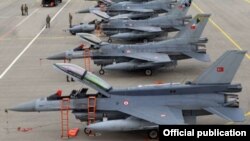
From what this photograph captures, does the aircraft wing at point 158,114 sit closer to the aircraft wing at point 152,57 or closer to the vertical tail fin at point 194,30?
the aircraft wing at point 152,57

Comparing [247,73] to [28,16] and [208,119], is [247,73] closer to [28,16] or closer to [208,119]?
[208,119]

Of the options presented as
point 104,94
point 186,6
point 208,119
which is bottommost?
point 208,119

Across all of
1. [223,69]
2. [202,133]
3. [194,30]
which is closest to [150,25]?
[194,30]

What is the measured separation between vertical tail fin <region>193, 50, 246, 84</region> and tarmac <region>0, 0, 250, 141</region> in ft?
7.18

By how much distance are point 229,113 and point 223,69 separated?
5.33 ft

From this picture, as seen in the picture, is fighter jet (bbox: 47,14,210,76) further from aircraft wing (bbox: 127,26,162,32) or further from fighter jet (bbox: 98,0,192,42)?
fighter jet (bbox: 98,0,192,42)

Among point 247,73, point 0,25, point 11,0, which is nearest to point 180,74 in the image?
point 247,73

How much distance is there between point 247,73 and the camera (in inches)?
928

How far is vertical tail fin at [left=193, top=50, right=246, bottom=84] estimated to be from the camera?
15359mm

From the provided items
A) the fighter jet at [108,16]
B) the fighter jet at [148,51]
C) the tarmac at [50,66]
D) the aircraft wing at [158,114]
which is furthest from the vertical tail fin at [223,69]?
the fighter jet at [108,16]

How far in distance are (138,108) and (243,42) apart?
17.8m

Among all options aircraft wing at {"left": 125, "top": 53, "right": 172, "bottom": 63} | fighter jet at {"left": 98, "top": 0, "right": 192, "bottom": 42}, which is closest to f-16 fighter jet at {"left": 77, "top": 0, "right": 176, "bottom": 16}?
fighter jet at {"left": 98, "top": 0, "right": 192, "bottom": 42}

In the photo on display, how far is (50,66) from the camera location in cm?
2636

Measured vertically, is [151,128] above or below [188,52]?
below
